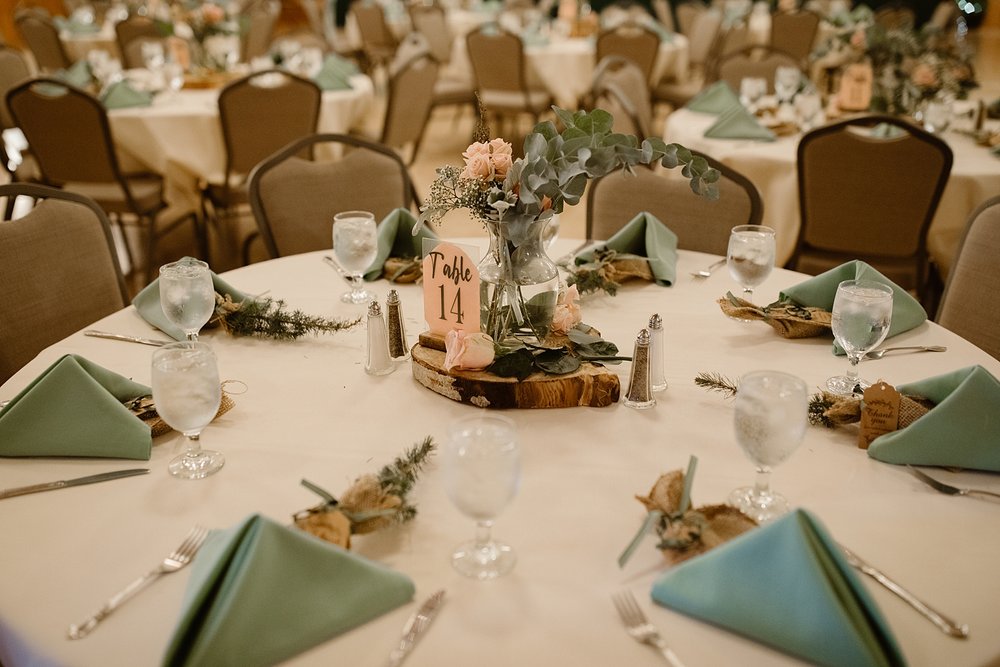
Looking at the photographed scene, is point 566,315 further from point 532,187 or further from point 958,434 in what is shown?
point 958,434

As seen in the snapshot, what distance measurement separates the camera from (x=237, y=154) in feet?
12.6

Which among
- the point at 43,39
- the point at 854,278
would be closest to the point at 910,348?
the point at 854,278

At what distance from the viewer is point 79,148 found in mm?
3635

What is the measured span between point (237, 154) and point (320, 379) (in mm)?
2688

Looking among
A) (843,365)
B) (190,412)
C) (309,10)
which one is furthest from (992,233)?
(309,10)

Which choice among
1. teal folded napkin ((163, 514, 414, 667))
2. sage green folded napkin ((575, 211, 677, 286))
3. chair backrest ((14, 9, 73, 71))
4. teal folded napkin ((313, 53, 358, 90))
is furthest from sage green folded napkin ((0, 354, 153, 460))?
chair backrest ((14, 9, 73, 71))

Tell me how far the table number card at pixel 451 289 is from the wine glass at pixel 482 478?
0.43 metres

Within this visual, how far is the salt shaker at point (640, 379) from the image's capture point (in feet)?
4.35

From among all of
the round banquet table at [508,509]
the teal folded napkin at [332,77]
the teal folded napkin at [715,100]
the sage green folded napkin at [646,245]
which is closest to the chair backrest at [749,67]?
the teal folded napkin at [715,100]

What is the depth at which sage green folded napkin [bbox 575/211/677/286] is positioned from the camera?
6.12ft

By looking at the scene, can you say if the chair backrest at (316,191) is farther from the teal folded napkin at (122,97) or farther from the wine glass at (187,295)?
the teal folded napkin at (122,97)

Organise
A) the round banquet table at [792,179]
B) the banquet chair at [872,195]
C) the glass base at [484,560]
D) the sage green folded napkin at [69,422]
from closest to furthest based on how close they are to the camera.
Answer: the glass base at [484,560] < the sage green folded napkin at [69,422] < the banquet chair at [872,195] < the round banquet table at [792,179]

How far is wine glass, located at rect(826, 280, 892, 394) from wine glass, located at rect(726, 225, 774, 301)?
8.9 inches

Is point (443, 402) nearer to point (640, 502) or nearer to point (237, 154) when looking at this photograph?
point (640, 502)
